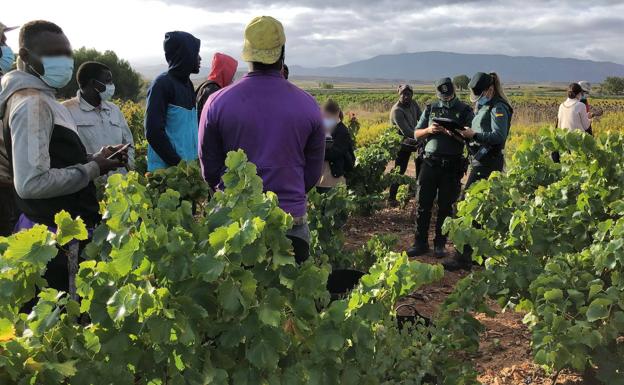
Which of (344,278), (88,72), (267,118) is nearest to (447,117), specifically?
(344,278)

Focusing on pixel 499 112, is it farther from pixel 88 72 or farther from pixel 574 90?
pixel 574 90

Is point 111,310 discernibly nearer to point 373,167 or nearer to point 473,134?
point 473,134

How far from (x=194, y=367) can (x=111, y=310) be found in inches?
10.6

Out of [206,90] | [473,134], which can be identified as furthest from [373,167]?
[206,90]

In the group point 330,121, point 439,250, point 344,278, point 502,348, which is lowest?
point 502,348

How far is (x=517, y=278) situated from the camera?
8.20 feet

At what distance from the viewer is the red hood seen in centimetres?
418

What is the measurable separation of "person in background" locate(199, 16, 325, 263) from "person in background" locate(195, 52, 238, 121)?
72.2 inches

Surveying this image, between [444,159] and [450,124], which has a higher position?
[450,124]

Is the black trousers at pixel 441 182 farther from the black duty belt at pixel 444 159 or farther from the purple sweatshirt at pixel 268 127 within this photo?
the purple sweatshirt at pixel 268 127

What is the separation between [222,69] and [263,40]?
80.8 inches

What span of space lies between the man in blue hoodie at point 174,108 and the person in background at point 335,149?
1.45 m

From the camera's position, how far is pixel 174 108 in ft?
11.4

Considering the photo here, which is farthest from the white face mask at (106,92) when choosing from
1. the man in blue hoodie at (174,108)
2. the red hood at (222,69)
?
the red hood at (222,69)
